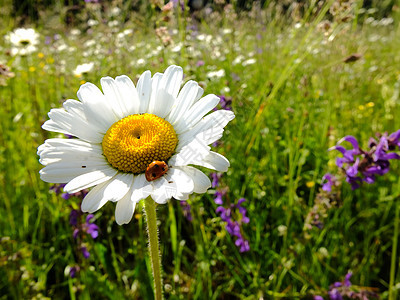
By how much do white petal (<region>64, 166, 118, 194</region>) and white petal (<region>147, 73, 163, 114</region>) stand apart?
253mm

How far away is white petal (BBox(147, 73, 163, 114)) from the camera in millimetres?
941

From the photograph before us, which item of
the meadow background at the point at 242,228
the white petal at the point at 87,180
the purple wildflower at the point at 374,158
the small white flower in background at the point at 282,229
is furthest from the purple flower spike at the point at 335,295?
the white petal at the point at 87,180

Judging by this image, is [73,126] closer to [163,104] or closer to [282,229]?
[163,104]

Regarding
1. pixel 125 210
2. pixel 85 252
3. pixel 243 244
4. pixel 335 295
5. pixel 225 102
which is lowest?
pixel 335 295

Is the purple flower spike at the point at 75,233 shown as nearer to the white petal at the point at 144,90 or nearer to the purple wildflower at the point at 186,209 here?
the purple wildflower at the point at 186,209

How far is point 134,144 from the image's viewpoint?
0.81 meters

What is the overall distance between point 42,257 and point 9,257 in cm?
37

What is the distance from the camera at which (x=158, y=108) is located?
0.95 metres

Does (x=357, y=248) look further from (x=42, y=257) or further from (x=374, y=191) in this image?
(x=42, y=257)

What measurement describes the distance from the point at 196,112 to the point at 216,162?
0.18 meters

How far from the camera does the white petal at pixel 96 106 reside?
0.90 metres

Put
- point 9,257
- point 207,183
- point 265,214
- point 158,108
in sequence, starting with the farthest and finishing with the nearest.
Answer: point 265,214 → point 9,257 → point 158,108 → point 207,183

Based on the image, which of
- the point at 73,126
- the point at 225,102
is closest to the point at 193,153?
the point at 73,126

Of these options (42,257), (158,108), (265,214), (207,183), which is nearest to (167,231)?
(265,214)
